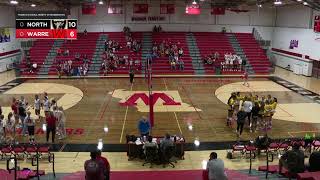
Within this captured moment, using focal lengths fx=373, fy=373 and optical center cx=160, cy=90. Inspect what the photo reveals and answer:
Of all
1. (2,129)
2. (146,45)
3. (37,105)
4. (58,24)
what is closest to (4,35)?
(146,45)

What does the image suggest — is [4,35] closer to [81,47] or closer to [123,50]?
[81,47]

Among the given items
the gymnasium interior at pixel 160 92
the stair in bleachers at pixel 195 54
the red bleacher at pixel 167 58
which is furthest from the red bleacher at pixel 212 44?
the red bleacher at pixel 167 58

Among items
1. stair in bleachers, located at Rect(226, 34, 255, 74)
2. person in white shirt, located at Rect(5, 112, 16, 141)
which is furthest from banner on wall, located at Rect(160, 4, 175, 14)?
person in white shirt, located at Rect(5, 112, 16, 141)

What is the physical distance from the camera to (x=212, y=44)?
41.8 meters

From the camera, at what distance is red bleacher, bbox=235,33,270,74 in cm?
3789

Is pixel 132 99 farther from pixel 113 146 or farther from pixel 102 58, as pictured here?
pixel 102 58

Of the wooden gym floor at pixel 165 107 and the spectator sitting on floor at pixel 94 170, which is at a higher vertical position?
the spectator sitting on floor at pixel 94 170

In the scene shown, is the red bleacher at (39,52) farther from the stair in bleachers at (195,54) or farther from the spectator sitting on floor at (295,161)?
the spectator sitting on floor at (295,161)

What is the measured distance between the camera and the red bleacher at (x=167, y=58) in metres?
36.5

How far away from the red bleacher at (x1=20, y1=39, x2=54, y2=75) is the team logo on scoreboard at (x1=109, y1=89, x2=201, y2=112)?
13.2 m

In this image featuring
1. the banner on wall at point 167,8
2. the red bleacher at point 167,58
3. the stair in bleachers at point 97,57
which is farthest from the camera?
the banner on wall at point 167,8

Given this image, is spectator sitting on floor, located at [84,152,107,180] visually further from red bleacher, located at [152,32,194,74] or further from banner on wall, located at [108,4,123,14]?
banner on wall, located at [108,4,123,14]

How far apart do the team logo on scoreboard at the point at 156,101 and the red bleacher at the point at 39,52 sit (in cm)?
1319

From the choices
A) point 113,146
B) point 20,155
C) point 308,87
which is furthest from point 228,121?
point 308,87
